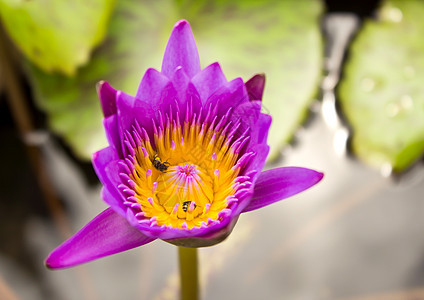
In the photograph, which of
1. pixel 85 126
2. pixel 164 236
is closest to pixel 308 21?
pixel 85 126

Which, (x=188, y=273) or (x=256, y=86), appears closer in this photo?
(x=256, y=86)

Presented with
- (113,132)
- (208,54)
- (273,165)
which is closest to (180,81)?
(113,132)

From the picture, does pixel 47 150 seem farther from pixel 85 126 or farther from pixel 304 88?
pixel 304 88

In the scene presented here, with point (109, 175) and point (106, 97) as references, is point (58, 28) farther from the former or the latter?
point (109, 175)

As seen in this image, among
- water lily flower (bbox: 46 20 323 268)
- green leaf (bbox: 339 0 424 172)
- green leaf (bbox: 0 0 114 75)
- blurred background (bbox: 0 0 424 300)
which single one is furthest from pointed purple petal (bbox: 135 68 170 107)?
green leaf (bbox: 339 0 424 172)

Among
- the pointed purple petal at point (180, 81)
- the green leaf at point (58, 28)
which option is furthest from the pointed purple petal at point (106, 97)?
the green leaf at point (58, 28)

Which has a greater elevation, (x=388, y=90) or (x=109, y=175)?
(x=109, y=175)
